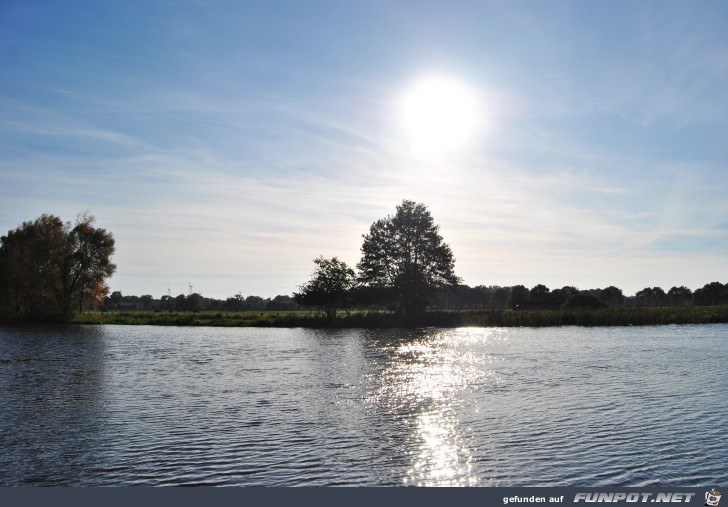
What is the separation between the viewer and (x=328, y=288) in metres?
93.1

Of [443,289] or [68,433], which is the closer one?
[68,433]

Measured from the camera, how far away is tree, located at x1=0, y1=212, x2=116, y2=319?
94312 mm

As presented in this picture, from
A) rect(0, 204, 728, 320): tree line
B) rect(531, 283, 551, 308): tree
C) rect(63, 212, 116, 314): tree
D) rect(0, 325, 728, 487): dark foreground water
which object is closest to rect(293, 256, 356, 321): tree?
rect(0, 204, 728, 320): tree line

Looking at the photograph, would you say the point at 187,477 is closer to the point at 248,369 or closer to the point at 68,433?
the point at 68,433

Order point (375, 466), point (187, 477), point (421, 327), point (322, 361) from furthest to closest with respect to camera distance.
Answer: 1. point (421, 327)
2. point (322, 361)
3. point (375, 466)
4. point (187, 477)

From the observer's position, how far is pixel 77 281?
96.4 metres

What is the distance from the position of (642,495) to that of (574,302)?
129161 millimetres

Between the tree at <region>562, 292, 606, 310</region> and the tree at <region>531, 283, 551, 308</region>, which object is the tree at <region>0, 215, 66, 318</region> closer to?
the tree at <region>562, 292, 606, 310</region>

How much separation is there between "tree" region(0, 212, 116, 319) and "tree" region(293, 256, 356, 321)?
35536 mm

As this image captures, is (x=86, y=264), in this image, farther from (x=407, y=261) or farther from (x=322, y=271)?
(x=407, y=261)

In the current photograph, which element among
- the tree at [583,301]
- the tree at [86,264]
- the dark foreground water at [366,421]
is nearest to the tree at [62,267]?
the tree at [86,264]

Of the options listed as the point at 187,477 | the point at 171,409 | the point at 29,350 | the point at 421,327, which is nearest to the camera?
the point at 187,477

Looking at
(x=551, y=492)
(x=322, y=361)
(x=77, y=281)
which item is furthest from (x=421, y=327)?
(x=551, y=492)

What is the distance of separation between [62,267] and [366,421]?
92938mm
